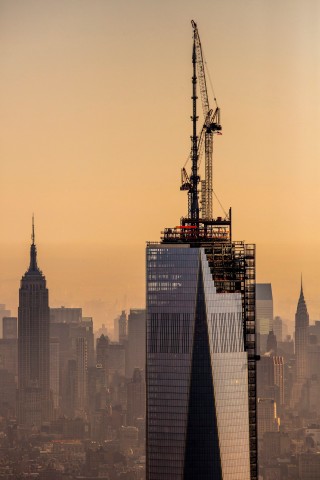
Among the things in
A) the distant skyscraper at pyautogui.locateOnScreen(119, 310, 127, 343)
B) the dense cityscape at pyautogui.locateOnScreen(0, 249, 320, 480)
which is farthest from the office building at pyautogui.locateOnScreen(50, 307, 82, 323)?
the distant skyscraper at pyautogui.locateOnScreen(119, 310, 127, 343)

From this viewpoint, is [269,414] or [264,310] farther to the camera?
[269,414]

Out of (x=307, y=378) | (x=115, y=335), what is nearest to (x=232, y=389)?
(x=115, y=335)

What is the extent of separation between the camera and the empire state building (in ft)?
92.7

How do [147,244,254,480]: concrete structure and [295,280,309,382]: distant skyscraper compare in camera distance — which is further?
[295,280,309,382]: distant skyscraper

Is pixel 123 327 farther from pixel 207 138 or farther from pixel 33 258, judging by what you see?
pixel 207 138

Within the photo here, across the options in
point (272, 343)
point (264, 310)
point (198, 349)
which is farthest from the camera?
point (272, 343)

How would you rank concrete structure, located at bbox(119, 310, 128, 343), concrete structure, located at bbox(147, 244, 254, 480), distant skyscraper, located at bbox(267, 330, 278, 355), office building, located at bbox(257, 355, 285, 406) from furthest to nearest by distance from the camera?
office building, located at bbox(257, 355, 285, 406) → distant skyscraper, located at bbox(267, 330, 278, 355) → concrete structure, located at bbox(119, 310, 128, 343) → concrete structure, located at bbox(147, 244, 254, 480)

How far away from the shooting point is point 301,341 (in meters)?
26.4

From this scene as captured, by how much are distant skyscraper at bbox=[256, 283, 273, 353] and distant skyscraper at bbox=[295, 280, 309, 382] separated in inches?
19.6

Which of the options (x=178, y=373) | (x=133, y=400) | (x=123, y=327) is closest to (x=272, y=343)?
(x=133, y=400)

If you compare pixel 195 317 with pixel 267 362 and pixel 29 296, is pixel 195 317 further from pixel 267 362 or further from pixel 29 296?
pixel 29 296

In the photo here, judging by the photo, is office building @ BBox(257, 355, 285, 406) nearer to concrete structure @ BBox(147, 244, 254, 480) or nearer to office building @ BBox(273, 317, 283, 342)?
office building @ BBox(273, 317, 283, 342)

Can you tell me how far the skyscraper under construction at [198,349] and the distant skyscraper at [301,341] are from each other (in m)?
5.48

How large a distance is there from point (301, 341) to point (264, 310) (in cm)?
718
